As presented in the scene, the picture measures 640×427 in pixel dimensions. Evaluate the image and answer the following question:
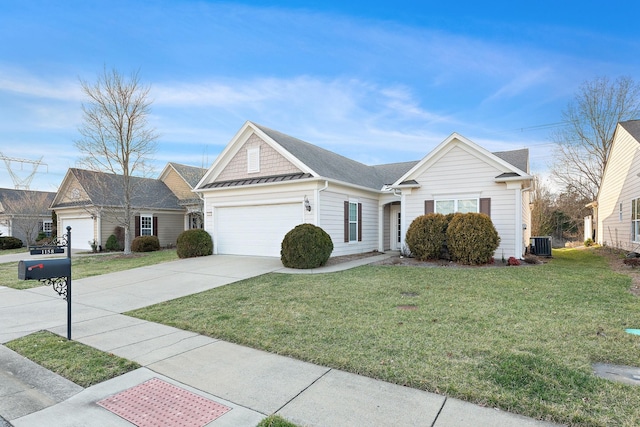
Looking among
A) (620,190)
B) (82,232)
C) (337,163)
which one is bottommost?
(82,232)

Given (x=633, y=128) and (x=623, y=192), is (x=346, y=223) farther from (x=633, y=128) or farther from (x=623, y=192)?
(x=633, y=128)

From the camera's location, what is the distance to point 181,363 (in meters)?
3.92

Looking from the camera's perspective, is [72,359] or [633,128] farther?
[633,128]

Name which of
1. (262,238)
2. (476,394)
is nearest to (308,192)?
(262,238)

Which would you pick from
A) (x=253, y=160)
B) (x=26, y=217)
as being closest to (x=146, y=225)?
(x=26, y=217)

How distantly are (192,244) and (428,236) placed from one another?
969 centimetres

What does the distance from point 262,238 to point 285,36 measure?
790 centimetres

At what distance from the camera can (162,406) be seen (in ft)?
9.85

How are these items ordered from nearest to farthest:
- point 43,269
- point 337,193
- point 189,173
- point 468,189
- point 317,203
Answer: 1. point 43,269
2. point 317,203
3. point 468,189
4. point 337,193
5. point 189,173

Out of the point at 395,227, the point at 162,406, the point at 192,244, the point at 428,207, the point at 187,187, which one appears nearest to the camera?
the point at 162,406

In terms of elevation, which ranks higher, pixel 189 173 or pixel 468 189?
pixel 189 173

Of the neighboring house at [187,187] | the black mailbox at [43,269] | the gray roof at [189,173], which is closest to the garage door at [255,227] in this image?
the neighboring house at [187,187]

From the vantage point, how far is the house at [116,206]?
69.2 ft

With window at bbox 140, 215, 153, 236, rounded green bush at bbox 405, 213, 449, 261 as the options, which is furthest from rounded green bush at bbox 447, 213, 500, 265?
window at bbox 140, 215, 153, 236
